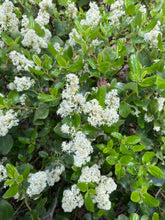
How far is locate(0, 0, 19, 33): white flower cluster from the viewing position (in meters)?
1.23

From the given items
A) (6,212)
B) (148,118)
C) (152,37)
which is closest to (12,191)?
(6,212)

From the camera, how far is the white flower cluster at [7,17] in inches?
48.5

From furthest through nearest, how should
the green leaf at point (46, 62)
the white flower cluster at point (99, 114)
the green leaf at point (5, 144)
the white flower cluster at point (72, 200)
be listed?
the green leaf at point (5, 144) → the green leaf at point (46, 62) → the white flower cluster at point (72, 200) → the white flower cluster at point (99, 114)

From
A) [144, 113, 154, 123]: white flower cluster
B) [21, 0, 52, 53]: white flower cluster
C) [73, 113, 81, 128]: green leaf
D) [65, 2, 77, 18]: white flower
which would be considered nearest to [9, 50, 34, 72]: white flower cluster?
[21, 0, 52, 53]: white flower cluster

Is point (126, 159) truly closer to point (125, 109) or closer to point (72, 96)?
point (125, 109)

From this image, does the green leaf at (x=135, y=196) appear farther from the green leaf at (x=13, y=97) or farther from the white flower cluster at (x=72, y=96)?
the green leaf at (x=13, y=97)

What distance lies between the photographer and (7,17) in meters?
1.29

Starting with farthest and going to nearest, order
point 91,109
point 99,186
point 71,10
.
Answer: point 71,10
point 99,186
point 91,109

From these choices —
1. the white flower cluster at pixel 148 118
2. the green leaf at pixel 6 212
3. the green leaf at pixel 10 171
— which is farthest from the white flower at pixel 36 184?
the white flower cluster at pixel 148 118

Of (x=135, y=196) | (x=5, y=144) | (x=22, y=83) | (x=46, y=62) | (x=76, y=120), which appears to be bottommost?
(x=135, y=196)

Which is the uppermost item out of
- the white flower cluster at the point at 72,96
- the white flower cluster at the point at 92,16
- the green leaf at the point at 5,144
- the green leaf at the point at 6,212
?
the white flower cluster at the point at 92,16

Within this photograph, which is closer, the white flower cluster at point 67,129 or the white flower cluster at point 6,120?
the white flower cluster at point 67,129

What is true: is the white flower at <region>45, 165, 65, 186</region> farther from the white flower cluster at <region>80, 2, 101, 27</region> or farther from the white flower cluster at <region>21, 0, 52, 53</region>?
the white flower cluster at <region>80, 2, 101, 27</region>

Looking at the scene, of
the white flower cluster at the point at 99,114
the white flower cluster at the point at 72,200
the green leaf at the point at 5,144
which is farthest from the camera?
the green leaf at the point at 5,144
